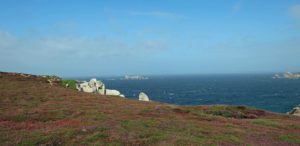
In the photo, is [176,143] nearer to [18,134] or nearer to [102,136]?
[102,136]

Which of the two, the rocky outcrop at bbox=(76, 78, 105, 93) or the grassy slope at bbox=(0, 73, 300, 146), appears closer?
the grassy slope at bbox=(0, 73, 300, 146)

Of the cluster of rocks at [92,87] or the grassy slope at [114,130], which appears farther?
the cluster of rocks at [92,87]

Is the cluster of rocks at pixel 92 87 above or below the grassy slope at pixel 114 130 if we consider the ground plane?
above

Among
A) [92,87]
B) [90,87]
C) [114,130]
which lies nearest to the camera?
[114,130]

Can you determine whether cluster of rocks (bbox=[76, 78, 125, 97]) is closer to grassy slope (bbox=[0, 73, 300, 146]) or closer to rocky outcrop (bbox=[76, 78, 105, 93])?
rocky outcrop (bbox=[76, 78, 105, 93])

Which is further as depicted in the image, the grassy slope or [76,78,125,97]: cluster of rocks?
[76,78,125,97]: cluster of rocks

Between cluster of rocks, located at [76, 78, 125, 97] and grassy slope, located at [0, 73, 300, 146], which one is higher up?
cluster of rocks, located at [76, 78, 125, 97]

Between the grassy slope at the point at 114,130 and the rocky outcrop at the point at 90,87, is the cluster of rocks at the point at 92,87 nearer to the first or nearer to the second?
the rocky outcrop at the point at 90,87

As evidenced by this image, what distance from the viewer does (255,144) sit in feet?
76.4

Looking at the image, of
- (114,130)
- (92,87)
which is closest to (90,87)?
(92,87)

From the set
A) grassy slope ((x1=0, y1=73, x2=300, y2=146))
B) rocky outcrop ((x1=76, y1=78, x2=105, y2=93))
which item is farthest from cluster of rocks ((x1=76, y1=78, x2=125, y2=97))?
grassy slope ((x1=0, y1=73, x2=300, y2=146))

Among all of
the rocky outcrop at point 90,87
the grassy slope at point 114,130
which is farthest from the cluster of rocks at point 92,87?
the grassy slope at point 114,130

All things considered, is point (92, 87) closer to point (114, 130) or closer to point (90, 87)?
point (90, 87)

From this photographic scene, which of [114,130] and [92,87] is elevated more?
[92,87]
